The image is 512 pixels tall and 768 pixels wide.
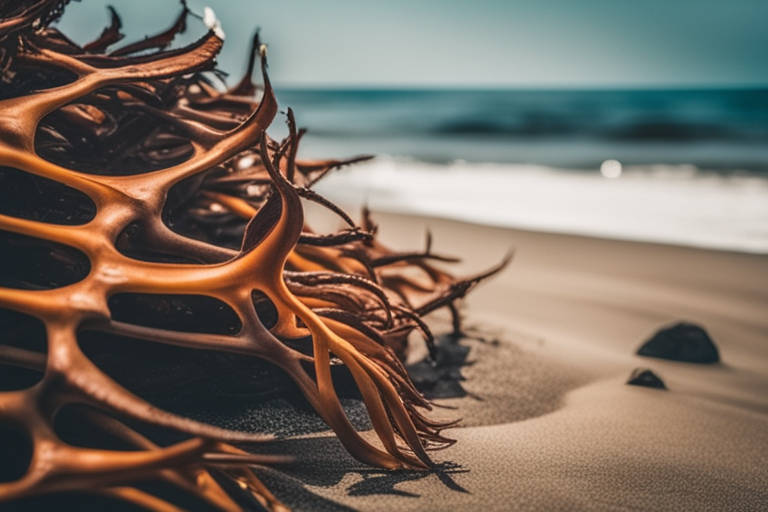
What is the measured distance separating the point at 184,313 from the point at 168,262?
95 mm

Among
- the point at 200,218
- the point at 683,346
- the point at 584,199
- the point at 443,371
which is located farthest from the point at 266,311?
the point at 584,199

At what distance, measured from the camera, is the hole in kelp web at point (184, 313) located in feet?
3.58

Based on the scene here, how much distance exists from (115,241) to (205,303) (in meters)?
0.21

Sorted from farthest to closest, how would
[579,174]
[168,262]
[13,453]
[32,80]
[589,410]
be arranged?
[579,174] → [589,410] → [32,80] → [168,262] → [13,453]

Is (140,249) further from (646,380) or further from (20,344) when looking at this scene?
(646,380)

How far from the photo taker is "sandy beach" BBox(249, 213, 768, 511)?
1.06m

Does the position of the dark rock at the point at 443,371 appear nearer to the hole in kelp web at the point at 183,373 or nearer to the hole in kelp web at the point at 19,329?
the hole in kelp web at the point at 183,373

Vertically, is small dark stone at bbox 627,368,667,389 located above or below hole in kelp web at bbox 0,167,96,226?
below

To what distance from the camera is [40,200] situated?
1116 millimetres

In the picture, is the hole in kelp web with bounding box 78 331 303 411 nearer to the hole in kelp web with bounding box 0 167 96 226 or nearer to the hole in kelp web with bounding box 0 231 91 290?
the hole in kelp web with bounding box 0 231 91 290

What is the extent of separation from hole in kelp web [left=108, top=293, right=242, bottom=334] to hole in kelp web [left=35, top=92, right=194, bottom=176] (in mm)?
308

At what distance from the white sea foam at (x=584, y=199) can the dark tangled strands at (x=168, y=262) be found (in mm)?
2644

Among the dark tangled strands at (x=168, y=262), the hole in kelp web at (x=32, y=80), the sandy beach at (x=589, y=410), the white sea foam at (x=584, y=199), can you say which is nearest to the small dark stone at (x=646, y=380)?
the sandy beach at (x=589, y=410)

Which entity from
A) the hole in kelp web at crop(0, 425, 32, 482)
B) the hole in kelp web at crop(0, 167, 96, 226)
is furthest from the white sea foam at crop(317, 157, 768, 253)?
the hole in kelp web at crop(0, 425, 32, 482)
